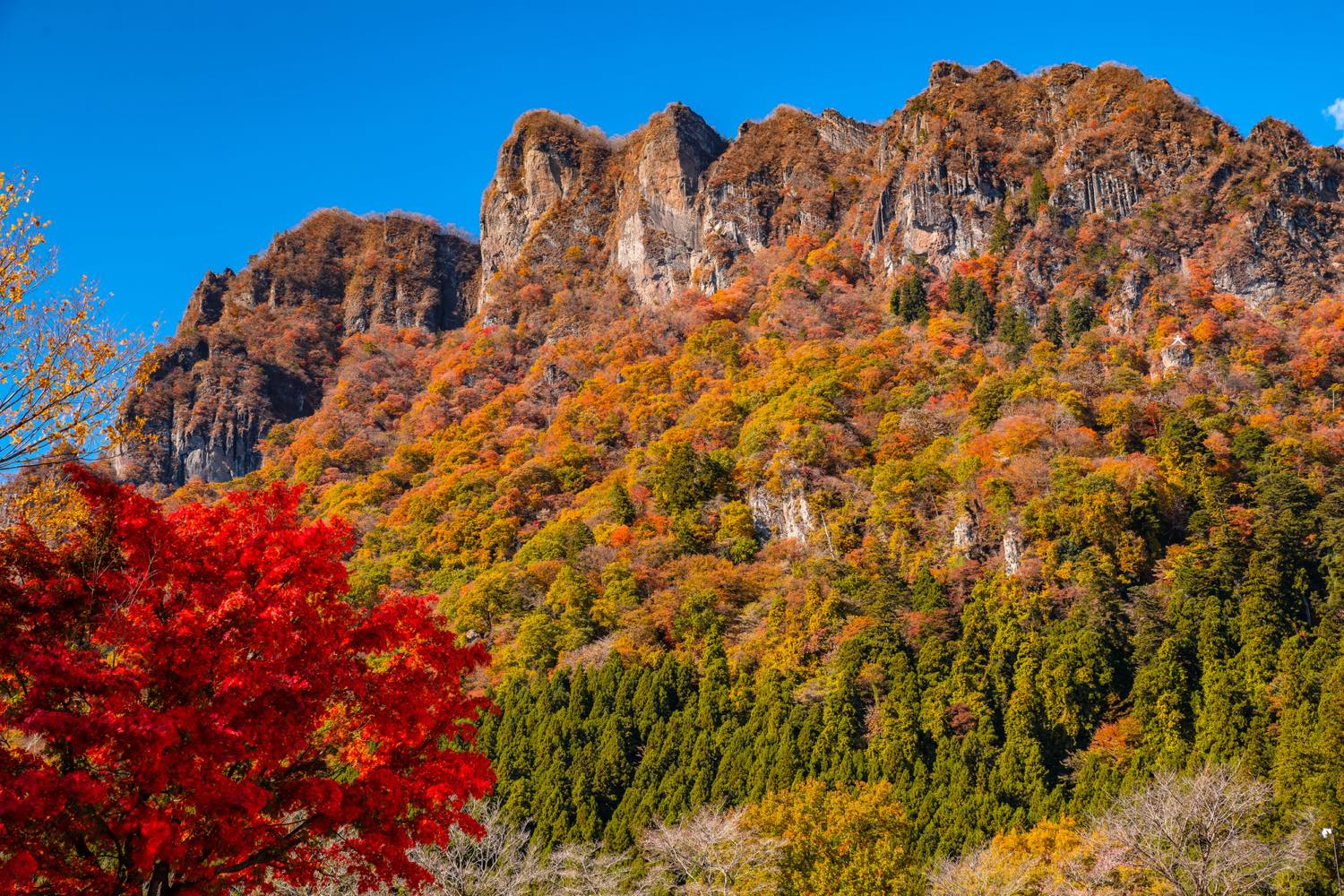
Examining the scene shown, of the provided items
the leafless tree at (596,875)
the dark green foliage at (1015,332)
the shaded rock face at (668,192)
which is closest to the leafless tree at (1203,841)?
the leafless tree at (596,875)

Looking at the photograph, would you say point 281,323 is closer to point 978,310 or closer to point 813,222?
point 813,222

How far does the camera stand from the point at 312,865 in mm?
8750

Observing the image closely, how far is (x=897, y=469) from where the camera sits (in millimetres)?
50750

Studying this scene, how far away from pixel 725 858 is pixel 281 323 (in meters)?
104

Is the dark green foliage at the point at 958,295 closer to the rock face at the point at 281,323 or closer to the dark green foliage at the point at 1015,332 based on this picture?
the dark green foliage at the point at 1015,332

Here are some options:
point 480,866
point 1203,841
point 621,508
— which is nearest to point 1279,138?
point 621,508

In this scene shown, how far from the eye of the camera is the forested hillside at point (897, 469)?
36.3 m

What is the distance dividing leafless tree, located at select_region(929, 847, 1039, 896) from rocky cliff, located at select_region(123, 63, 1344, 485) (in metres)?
46.0

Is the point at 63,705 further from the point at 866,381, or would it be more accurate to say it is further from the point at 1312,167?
the point at 1312,167

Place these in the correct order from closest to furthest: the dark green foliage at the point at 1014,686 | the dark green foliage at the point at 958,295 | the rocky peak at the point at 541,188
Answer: the dark green foliage at the point at 1014,686 → the dark green foliage at the point at 958,295 → the rocky peak at the point at 541,188

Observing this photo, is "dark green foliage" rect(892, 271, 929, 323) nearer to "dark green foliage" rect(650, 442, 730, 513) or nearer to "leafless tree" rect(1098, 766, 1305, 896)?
"dark green foliage" rect(650, 442, 730, 513)

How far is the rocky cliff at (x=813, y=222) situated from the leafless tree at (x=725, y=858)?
5061cm

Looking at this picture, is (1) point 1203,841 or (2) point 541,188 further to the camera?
(2) point 541,188

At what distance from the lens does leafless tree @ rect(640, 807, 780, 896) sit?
77.0 feet
